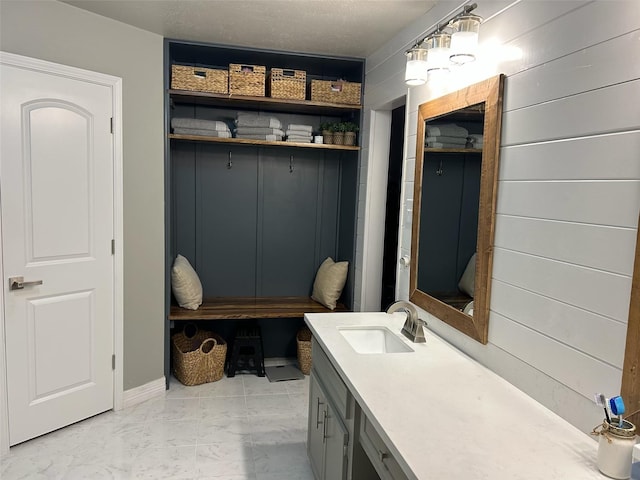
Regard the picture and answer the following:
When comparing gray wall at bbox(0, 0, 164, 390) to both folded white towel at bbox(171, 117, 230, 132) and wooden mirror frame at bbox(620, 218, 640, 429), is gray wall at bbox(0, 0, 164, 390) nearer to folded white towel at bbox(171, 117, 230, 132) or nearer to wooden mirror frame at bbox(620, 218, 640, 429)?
folded white towel at bbox(171, 117, 230, 132)

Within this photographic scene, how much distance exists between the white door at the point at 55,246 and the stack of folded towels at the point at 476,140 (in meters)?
2.17

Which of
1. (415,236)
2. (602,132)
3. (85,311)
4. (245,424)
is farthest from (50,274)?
(602,132)

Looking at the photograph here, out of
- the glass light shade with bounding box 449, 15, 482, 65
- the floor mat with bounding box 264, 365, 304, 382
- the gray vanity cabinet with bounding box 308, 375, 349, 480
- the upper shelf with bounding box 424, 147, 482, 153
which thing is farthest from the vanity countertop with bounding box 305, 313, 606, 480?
the floor mat with bounding box 264, 365, 304, 382

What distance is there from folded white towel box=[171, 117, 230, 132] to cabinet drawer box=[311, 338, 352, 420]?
6.17 ft

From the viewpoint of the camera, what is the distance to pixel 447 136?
2.27 meters

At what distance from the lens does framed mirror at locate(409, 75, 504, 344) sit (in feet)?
6.28

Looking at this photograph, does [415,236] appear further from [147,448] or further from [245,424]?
[147,448]

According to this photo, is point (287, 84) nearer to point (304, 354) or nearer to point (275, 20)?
point (275, 20)

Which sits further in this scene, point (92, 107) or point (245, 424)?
point (245, 424)

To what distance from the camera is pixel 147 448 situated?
2719mm

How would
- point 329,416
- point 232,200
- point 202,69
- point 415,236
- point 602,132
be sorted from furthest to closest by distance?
point 232,200 → point 202,69 → point 415,236 → point 329,416 → point 602,132

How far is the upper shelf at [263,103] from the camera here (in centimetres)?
336

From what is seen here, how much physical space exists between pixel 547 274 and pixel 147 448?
237 cm

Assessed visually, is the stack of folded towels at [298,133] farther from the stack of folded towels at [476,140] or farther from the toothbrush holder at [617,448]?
the toothbrush holder at [617,448]
